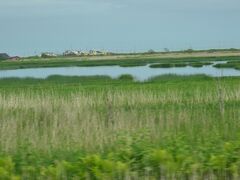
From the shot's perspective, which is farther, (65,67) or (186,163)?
(65,67)

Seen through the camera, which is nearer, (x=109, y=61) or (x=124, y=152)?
(x=124, y=152)

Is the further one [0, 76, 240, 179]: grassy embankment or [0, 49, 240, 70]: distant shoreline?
[0, 49, 240, 70]: distant shoreline

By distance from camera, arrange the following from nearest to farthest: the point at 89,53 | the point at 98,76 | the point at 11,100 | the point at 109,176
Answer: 1. the point at 109,176
2. the point at 11,100
3. the point at 98,76
4. the point at 89,53

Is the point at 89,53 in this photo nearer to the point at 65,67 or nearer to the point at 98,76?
the point at 65,67

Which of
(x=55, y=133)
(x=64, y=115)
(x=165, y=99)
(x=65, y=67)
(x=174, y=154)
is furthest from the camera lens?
(x=65, y=67)

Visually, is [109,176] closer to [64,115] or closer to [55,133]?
[55,133]

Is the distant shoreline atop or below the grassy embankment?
below

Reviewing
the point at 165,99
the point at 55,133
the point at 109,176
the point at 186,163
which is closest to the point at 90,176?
the point at 109,176

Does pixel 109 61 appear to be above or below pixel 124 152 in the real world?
below

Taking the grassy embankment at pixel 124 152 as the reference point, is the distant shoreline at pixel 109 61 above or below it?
below

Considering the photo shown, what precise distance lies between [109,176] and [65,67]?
69.0m

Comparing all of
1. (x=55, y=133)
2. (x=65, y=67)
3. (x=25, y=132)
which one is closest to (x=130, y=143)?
(x=55, y=133)

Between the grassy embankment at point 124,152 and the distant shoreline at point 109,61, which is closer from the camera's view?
the grassy embankment at point 124,152

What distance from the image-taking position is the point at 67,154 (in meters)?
6.71
